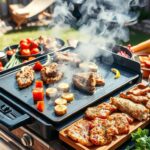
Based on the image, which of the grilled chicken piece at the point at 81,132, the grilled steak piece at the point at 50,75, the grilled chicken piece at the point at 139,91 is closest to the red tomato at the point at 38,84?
the grilled steak piece at the point at 50,75

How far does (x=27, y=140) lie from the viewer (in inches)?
116

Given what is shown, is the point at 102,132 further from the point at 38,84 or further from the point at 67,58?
the point at 67,58

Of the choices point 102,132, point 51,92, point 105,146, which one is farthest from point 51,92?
point 105,146

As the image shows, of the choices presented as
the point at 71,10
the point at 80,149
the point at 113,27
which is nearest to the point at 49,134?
the point at 80,149

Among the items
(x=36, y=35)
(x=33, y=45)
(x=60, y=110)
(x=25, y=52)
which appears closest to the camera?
(x=60, y=110)

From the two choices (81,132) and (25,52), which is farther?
(25,52)

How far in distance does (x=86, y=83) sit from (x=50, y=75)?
0.41 m

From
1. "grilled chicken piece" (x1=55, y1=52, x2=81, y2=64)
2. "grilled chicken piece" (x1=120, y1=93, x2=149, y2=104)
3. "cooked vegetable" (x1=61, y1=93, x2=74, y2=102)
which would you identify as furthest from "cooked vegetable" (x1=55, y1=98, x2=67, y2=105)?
"grilled chicken piece" (x1=55, y1=52, x2=81, y2=64)

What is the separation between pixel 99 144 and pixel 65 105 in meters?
0.55

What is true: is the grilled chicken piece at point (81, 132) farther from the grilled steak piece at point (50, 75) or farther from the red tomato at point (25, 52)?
the red tomato at point (25, 52)

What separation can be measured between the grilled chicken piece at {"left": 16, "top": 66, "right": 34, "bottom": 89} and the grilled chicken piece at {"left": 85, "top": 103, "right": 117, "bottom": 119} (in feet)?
2.51

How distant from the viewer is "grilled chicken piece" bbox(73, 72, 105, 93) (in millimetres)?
3182

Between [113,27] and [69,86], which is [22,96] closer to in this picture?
[69,86]

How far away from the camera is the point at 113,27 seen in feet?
19.9
